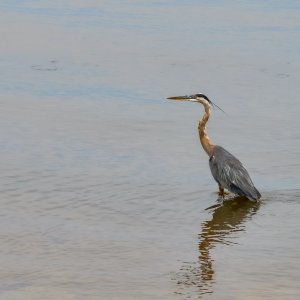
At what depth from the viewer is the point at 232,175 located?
11.8 m

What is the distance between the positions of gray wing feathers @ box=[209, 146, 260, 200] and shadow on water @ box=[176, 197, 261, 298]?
16 centimetres

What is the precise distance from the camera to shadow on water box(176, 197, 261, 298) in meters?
8.45

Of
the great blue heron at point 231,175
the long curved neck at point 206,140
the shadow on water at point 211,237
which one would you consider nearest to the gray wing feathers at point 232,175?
the great blue heron at point 231,175

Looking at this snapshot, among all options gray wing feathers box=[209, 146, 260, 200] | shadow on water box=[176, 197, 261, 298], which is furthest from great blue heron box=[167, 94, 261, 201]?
shadow on water box=[176, 197, 261, 298]

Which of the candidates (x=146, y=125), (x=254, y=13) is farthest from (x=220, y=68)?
(x=254, y=13)

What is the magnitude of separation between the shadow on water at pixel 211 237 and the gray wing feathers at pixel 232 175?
0.16 metres

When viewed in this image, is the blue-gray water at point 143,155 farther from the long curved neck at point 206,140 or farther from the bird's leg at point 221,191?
the long curved neck at point 206,140

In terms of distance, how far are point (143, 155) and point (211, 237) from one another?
3.32 meters

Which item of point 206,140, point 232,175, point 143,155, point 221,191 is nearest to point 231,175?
point 232,175

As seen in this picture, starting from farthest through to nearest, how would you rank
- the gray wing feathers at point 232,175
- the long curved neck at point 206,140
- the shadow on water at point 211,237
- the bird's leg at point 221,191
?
the long curved neck at point 206,140, the bird's leg at point 221,191, the gray wing feathers at point 232,175, the shadow on water at point 211,237

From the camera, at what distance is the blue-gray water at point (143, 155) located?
883 cm

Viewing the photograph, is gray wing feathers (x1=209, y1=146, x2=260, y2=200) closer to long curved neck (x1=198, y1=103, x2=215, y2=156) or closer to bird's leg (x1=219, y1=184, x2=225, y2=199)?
bird's leg (x1=219, y1=184, x2=225, y2=199)

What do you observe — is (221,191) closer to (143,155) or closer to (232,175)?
(232,175)

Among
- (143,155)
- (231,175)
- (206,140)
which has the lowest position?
(231,175)
